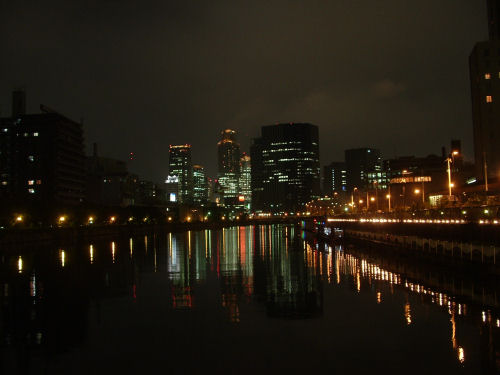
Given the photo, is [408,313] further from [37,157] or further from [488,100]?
[37,157]

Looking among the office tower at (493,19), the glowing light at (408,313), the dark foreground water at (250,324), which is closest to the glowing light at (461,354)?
the dark foreground water at (250,324)

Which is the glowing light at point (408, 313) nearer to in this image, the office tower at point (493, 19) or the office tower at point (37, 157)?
the office tower at point (493, 19)

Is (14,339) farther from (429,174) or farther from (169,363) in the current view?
(429,174)

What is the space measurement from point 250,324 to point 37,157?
14557cm

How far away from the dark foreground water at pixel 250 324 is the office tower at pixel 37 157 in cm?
12166

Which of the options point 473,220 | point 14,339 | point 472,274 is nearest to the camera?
point 14,339

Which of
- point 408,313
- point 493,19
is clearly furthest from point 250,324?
point 493,19

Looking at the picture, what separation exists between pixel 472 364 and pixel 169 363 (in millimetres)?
8877

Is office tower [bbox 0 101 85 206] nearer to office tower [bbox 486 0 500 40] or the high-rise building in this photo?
the high-rise building

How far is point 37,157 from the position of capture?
15375 cm

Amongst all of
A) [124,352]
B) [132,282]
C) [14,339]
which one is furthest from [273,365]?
[132,282]

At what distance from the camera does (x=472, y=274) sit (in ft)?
119

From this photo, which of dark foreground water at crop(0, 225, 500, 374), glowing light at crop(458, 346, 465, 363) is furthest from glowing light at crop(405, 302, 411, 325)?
glowing light at crop(458, 346, 465, 363)

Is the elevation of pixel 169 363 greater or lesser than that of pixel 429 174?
lesser
